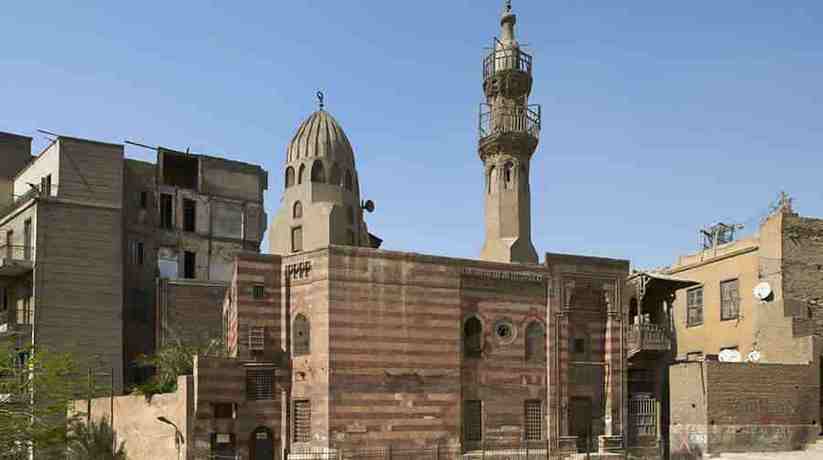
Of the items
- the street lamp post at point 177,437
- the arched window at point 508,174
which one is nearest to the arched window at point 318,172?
the arched window at point 508,174

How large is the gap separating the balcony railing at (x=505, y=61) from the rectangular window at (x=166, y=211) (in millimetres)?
16976

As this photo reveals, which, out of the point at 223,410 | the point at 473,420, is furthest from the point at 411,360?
the point at 223,410

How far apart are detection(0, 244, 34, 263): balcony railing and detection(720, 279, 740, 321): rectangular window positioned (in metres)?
29.4

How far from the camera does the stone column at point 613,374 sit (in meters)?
33.6

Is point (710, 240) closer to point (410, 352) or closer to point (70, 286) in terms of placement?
point (410, 352)

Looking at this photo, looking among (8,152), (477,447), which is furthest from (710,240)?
(8,152)

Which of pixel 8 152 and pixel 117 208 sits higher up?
pixel 8 152

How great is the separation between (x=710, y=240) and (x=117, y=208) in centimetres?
2667

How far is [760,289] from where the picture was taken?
36.2 meters

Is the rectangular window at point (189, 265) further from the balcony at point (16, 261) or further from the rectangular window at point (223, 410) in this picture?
the rectangular window at point (223, 410)

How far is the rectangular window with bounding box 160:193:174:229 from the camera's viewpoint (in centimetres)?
4675

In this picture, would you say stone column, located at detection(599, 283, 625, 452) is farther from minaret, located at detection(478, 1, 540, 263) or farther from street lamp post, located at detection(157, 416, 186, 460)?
street lamp post, located at detection(157, 416, 186, 460)

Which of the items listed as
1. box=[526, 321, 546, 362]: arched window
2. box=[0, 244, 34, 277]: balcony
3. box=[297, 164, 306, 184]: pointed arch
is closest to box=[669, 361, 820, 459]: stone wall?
box=[526, 321, 546, 362]: arched window

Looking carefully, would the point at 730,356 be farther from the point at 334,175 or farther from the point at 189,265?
the point at 189,265
